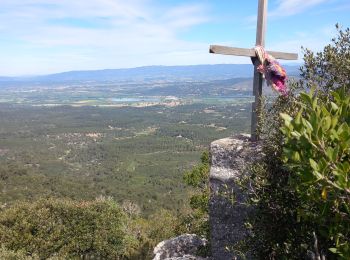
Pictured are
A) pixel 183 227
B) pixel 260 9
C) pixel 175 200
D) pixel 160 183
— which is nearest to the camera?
pixel 260 9

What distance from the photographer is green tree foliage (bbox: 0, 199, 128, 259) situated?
1820cm

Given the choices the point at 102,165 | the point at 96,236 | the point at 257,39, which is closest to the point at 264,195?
the point at 257,39

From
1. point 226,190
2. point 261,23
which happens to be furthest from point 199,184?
point 261,23

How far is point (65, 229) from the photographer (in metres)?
19.2

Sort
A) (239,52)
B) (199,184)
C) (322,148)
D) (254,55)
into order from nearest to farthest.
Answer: (322,148) < (239,52) < (254,55) < (199,184)

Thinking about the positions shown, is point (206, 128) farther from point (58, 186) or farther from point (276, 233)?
point (276, 233)

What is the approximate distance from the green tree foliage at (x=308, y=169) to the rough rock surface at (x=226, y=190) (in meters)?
1.14

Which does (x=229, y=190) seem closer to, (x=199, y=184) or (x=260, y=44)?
(x=260, y=44)

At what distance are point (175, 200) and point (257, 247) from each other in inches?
2562

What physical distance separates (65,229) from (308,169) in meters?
18.5

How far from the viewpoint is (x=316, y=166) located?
90.1 inches

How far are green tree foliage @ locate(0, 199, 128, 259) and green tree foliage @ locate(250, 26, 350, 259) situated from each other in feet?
50.7

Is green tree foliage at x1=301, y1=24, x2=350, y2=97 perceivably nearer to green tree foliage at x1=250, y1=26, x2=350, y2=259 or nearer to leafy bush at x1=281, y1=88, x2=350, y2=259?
green tree foliage at x1=250, y1=26, x2=350, y2=259

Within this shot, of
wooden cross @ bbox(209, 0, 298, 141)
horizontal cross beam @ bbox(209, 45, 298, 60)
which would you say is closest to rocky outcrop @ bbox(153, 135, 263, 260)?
wooden cross @ bbox(209, 0, 298, 141)
